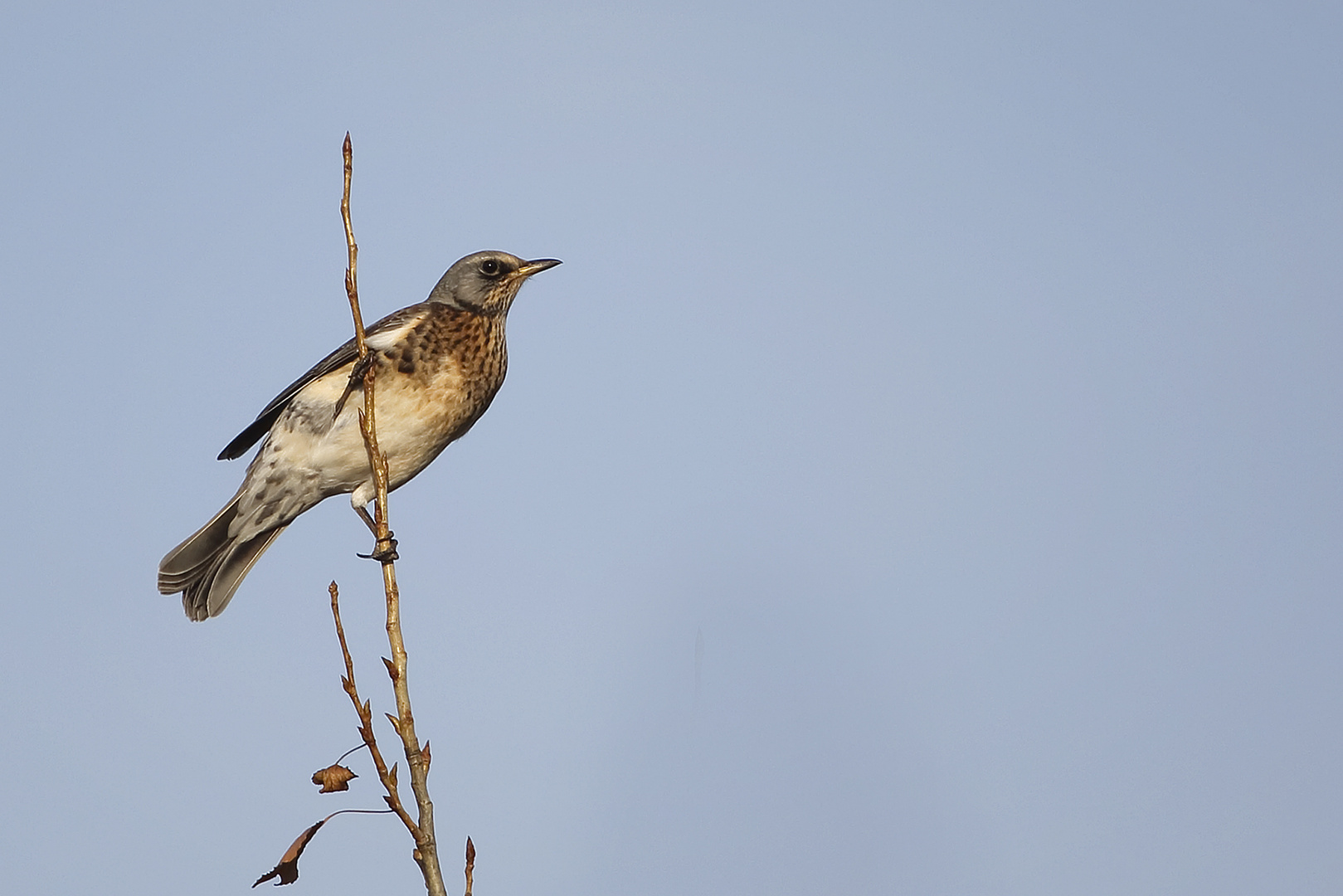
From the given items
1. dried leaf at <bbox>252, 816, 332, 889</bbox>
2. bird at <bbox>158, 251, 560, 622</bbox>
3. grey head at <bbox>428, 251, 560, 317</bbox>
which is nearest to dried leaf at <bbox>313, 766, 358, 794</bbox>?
dried leaf at <bbox>252, 816, 332, 889</bbox>

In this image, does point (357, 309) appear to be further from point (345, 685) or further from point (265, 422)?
point (265, 422)

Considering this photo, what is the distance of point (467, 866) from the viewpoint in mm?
3117

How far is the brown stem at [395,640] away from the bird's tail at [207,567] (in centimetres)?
358

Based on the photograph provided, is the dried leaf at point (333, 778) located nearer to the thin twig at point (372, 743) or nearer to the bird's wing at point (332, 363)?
the thin twig at point (372, 743)

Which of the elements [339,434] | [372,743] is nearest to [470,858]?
[372,743]

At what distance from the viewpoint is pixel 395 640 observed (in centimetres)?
321

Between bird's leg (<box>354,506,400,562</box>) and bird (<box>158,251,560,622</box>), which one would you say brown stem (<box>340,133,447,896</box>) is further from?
bird (<box>158,251,560,622</box>)

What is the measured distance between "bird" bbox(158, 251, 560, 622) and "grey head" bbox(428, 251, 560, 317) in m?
0.15

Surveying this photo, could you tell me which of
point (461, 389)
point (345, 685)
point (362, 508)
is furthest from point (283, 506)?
point (345, 685)

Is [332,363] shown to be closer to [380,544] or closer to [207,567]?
[207,567]

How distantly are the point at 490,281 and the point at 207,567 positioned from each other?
2277mm

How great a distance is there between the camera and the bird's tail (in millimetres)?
7031

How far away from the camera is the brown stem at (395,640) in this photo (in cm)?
290

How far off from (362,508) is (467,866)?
453 centimetres
